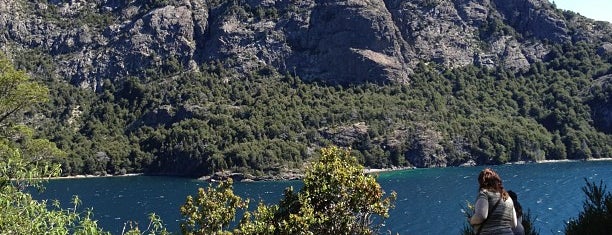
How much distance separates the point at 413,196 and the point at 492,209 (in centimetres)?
8983

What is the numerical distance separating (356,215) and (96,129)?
621 ft

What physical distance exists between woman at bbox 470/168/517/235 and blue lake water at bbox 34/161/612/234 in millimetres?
49475

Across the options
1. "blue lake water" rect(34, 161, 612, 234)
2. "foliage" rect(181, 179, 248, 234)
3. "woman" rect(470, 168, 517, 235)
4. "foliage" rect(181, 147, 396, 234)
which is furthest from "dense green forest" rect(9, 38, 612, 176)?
"woman" rect(470, 168, 517, 235)

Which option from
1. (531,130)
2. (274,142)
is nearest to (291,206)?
(274,142)

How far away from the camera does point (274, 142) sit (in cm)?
16450

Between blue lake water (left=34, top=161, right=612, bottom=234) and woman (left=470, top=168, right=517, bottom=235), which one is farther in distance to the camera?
blue lake water (left=34, top=161, right=612, bottom=234)

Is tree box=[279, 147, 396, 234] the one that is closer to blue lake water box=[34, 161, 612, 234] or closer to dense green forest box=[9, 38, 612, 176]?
blue lake water box=[34, 161, 612, 234]

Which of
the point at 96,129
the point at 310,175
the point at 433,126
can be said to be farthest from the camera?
the point at 96,129

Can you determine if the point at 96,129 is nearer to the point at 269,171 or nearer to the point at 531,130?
the point at 269,171

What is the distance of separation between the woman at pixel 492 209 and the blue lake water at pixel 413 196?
162 feet

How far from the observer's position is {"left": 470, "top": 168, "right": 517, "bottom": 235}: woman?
838cm

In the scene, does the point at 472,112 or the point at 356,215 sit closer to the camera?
the point at 356,215

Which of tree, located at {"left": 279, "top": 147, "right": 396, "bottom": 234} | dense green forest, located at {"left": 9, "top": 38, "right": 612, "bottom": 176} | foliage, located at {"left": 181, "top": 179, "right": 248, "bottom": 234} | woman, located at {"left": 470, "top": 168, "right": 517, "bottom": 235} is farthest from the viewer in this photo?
dense green forest, located at {"left": 9, "top": 38, "right": 612, "bottom": 176}

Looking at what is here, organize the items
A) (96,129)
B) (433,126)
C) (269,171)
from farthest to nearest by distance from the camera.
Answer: (96,129) < (433,126) < (269,171)
